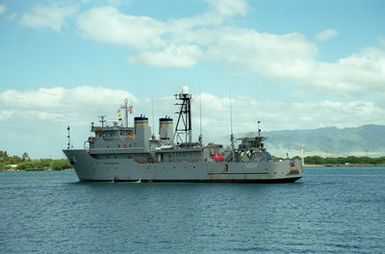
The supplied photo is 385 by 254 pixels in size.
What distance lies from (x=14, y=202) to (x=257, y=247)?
31434 mm

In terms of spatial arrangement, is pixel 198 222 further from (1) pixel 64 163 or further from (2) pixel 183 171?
(1) pixel 64 163

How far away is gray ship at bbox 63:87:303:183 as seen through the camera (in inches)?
2231

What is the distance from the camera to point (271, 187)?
5381 centimetres

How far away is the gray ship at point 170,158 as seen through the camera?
186ft

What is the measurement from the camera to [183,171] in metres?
59.0

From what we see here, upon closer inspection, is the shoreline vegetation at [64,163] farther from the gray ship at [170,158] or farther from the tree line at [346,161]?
the gray ship at [170,158]

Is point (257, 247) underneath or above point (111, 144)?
underneath

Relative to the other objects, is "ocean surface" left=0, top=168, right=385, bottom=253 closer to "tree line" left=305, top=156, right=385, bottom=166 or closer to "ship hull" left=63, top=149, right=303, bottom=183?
"ship hull" left=63, top=149, right=303, bottom=183

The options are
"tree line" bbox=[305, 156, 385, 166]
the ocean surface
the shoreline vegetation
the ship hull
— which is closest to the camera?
the ocean surface

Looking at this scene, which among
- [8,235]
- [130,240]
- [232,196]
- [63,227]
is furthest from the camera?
[232,196]

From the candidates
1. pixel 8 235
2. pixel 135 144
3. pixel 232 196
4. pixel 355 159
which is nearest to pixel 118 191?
pixel 135 144

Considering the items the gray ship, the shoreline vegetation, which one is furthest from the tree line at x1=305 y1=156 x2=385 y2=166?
the gray ship

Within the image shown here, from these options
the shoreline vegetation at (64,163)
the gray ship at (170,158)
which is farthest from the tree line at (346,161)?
the gray ship at (170,158)

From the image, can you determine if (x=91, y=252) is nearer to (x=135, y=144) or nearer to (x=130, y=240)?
(x=130, y=240)
